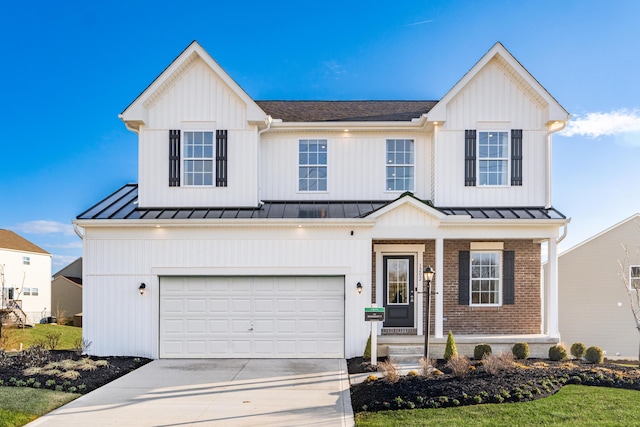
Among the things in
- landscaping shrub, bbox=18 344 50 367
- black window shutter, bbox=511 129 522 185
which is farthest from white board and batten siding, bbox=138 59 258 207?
black window shutter, bbox=511 129 522 185

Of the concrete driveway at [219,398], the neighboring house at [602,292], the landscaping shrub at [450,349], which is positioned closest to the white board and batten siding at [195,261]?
the concrete driveway at [219,398]

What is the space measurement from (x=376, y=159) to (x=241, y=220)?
4785mm

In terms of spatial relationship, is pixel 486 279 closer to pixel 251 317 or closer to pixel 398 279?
pixel 398 279

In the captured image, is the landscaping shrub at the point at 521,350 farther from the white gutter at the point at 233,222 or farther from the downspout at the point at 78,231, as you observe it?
the downspout at the point at 78,231

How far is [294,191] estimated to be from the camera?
46.4 feet

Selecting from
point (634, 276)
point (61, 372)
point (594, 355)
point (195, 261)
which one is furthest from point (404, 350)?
point (634, 276)

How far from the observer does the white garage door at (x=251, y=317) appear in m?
12.2

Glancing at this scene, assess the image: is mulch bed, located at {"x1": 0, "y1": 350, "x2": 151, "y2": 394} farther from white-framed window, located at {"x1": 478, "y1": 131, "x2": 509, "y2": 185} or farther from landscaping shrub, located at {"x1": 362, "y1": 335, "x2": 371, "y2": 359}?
white-framed window, located at {"x1": 478, "y1": 131, "x2": 509, "y2": 185}

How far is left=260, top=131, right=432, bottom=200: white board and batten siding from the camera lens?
556 inches

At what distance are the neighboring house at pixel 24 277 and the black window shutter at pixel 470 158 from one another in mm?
28228

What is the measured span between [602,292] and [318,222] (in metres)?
14.4

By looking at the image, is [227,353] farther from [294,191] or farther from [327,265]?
[294,191]

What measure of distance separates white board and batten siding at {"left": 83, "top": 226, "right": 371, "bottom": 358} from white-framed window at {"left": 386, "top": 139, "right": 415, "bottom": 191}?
8.86 feet

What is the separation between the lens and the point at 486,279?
45.0ft
